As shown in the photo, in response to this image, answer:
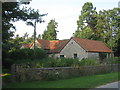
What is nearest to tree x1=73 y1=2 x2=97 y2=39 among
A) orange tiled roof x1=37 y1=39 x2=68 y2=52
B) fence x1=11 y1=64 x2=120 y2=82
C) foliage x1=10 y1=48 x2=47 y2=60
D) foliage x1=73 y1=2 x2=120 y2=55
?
foliage x1=73 y1=2 x2=120 y2=55

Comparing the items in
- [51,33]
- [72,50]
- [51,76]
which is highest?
[51,33]

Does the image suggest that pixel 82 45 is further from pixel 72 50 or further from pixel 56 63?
pixel 56 63

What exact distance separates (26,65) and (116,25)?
38.0m

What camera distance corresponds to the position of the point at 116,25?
50656 mm

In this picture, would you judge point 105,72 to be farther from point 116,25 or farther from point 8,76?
point 116,25

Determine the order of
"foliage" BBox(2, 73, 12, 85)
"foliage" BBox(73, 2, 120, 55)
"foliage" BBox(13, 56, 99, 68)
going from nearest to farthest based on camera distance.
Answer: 1. "foliage" BBox(2, 73, 12, 85)
2. "foliage" BBox(13, 56, 99, 68)
3. "foliage" BBox(73, 2, 120, 55)

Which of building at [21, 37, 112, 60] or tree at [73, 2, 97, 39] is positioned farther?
tree at [73, 2, 97, 39]

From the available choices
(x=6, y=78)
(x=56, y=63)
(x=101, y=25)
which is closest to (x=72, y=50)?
(x=101, y=25)

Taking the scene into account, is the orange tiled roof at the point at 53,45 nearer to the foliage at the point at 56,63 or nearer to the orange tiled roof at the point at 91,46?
the orange tiled roof at the point at 91,46

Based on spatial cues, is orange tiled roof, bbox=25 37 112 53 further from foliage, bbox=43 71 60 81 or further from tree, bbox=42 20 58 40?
foliage, bbox=43 71 60 81

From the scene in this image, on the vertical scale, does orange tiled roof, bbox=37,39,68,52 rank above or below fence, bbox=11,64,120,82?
above

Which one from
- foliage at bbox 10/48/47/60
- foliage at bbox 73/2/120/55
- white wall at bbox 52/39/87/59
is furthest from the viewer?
foliage at bbox 73/2/120/55

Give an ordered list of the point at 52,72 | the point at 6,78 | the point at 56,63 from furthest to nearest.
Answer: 1. the point at 56,63
2. the point at 52,72
3. the point at 6,78

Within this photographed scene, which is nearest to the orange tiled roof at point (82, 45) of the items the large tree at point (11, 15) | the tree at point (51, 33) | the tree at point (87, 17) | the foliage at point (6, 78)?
the tree at point (87, 17)
